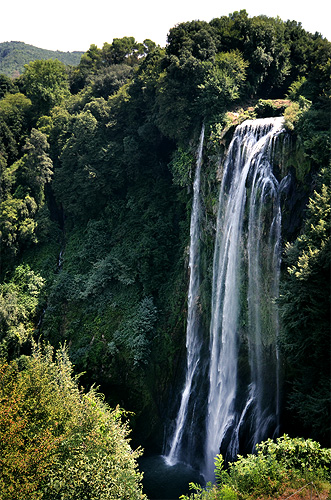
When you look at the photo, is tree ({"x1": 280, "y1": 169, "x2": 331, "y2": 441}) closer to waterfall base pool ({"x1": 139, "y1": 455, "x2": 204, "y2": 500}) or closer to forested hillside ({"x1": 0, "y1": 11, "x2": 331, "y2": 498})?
forested hillside ({"x1": 0, "y1": 11, "x2": 331, "y2": 498})

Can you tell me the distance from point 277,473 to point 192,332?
10.5 meters

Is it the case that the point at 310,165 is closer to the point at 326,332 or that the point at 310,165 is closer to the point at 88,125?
the point at 326,332

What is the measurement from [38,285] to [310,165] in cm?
1824

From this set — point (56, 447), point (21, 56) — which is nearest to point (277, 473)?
point (56, 447)

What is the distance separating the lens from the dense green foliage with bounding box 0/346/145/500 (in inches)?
372

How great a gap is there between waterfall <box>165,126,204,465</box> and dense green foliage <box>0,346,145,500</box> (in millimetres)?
7250

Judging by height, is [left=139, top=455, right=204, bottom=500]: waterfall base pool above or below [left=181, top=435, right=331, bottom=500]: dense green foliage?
below

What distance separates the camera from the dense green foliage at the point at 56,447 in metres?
9.46

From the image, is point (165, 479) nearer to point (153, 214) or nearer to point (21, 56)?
point (153, 214)

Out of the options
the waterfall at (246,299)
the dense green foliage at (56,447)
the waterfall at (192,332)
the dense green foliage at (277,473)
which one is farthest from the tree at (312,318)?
the waterfall at (192,332)

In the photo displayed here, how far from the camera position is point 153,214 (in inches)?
960

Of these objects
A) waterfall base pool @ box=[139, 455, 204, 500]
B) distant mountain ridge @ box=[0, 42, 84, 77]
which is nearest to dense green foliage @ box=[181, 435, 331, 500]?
waterfall base pool @ box=[139, 455, 204, 500]

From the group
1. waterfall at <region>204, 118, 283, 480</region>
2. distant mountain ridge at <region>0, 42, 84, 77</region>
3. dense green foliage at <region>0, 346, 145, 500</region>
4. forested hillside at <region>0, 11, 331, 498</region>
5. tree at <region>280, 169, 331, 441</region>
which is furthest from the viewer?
distant mountain ridge at <region>0, 42, 84, 77</region>

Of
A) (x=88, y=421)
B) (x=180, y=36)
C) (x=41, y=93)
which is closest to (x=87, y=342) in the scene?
(x=88, y=421)
